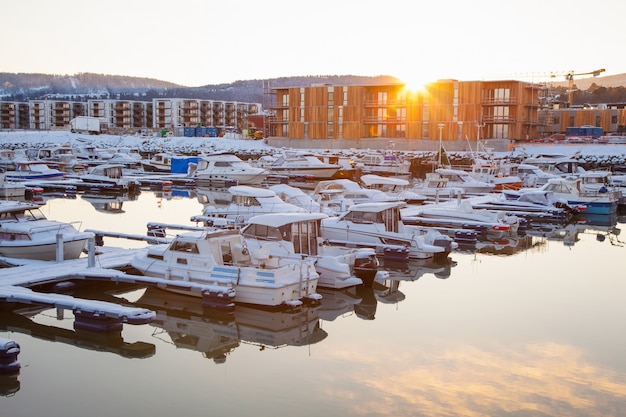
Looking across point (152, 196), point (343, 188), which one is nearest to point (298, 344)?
point (343, 188)

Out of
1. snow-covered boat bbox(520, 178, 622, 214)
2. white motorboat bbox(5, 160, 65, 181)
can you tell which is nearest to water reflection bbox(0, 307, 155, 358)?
snow-covered boat bbox(520, 178, 622, 214)

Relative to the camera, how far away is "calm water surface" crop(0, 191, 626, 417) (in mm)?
11945

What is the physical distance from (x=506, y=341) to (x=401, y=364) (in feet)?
9.65

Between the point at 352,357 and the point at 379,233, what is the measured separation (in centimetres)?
944

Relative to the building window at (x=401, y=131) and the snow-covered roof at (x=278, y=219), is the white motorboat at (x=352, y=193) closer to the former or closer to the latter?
the snow-covered roof at (x=278, y=219)

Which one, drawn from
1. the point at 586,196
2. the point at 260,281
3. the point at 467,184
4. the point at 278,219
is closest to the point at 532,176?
the point at 467,184

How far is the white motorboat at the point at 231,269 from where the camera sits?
55.0 feet

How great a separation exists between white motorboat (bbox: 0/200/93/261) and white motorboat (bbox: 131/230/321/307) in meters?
2.25

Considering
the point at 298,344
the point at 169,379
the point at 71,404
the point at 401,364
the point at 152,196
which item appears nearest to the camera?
the point at 71,404

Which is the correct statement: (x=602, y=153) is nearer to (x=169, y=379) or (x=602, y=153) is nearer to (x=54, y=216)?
(x=54, y=216)

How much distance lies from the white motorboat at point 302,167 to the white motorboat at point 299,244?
119 ft

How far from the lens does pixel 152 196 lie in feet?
148

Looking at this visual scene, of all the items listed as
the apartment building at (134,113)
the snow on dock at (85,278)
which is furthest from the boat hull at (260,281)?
the apartment building at (134,113)

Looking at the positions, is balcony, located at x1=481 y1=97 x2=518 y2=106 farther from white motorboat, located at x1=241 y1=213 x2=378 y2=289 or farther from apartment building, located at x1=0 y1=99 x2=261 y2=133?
apartment building, located at x1=0 y1=99 x2=261 y2=133
